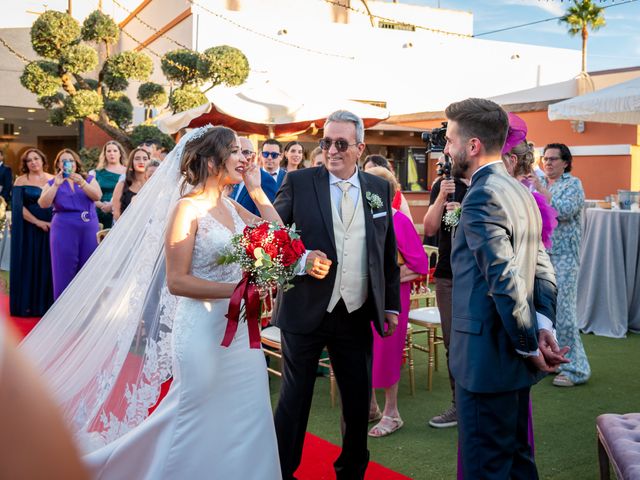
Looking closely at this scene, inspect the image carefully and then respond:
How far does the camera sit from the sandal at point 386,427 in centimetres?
507

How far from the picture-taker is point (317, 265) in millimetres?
3457

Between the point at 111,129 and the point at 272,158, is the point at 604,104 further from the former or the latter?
the point at 111,129

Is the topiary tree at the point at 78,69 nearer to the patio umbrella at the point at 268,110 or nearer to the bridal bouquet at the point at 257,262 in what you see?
the patio umbrella at the point at 268,110

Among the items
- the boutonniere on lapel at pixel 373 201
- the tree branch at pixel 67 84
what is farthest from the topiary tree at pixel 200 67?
the boutonniere on lapel at pixel 373 201

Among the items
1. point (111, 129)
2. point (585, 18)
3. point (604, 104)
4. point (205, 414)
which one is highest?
point (585, 18)

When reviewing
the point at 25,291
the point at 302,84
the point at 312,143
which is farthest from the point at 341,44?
the point at 25,291

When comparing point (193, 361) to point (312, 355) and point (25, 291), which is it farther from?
point (25, 291)

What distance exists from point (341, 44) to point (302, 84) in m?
2.28

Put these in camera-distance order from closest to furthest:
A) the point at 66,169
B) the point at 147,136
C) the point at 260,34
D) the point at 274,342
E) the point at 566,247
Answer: the point at 274,342
the point at 566,247
the point at 66,169
the point at 147,136
the point at 260,34

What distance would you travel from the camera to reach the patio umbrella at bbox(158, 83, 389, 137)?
10.4m

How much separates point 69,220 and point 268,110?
351cm

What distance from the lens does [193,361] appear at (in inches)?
134

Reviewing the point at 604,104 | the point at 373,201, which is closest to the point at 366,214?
the point at 373,201

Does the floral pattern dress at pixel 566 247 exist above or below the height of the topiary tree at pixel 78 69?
below
